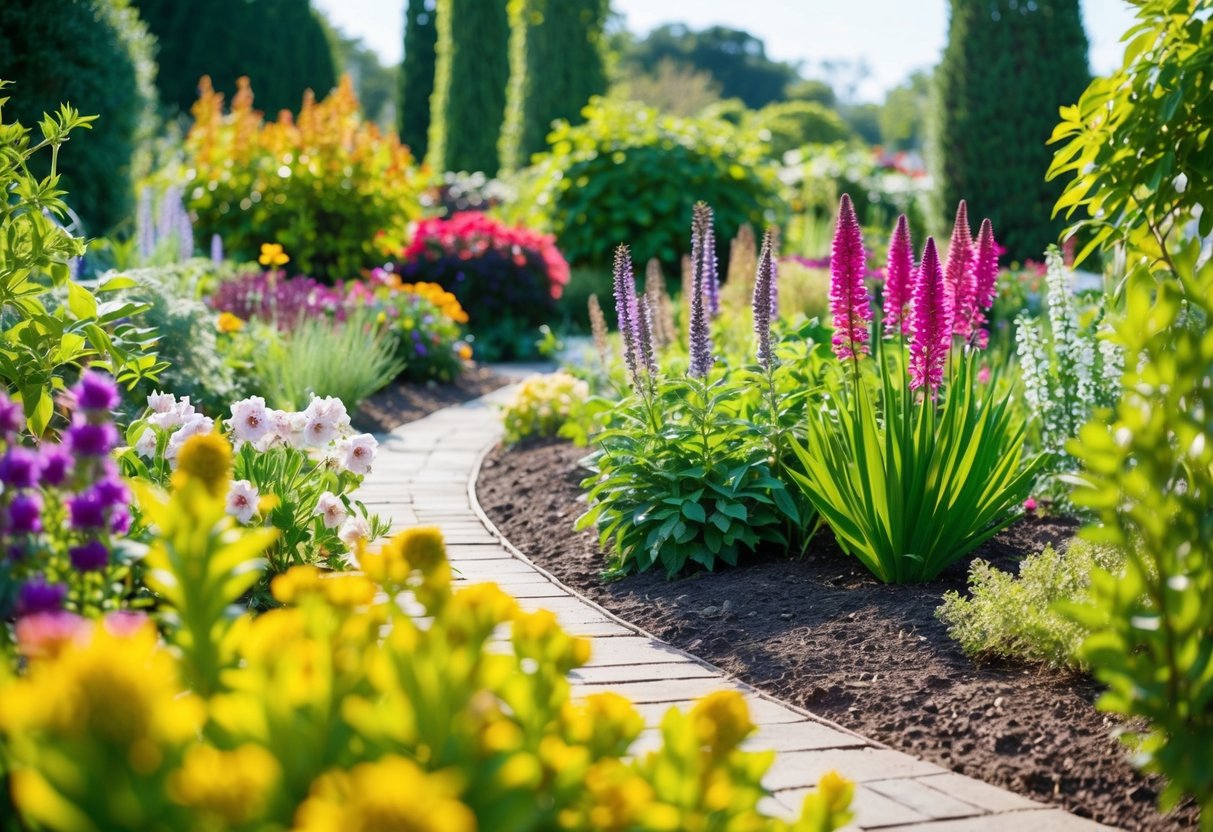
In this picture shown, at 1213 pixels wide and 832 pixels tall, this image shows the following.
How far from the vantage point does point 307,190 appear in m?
10.4

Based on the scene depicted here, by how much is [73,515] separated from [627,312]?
2.64 metres

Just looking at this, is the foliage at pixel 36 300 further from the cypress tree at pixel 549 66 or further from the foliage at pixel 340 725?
the cypress tree at pixel 549 66

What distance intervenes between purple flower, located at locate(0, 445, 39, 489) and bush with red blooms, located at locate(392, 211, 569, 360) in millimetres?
8789

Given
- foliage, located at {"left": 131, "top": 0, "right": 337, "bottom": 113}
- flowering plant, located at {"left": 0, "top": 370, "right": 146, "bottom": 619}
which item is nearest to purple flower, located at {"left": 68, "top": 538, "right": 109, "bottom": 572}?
flowering plant, located at {"left": 0, "top": 370, "right": 146, "bottom": 619}

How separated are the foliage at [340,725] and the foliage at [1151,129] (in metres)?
1.99

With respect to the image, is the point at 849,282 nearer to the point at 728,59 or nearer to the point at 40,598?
the point at 40,598

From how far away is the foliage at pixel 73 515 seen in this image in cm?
178

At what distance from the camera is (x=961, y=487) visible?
361cm

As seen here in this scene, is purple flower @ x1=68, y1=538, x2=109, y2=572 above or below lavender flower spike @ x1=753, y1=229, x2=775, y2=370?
below

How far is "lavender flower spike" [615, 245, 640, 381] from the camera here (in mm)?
4109

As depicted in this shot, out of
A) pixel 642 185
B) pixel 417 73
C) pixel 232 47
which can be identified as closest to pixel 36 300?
pixel 642 185

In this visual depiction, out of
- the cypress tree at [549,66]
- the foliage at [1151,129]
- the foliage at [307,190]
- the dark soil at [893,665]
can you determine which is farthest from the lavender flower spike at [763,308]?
the cypress tree at [549,66]

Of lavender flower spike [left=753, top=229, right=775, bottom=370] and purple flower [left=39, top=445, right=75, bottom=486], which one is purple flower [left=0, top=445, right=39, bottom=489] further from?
lavender flower spike [left=753, top=229, right=775, bottom=370]

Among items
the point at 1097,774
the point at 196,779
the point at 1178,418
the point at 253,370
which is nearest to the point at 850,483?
the point at 1097,774
